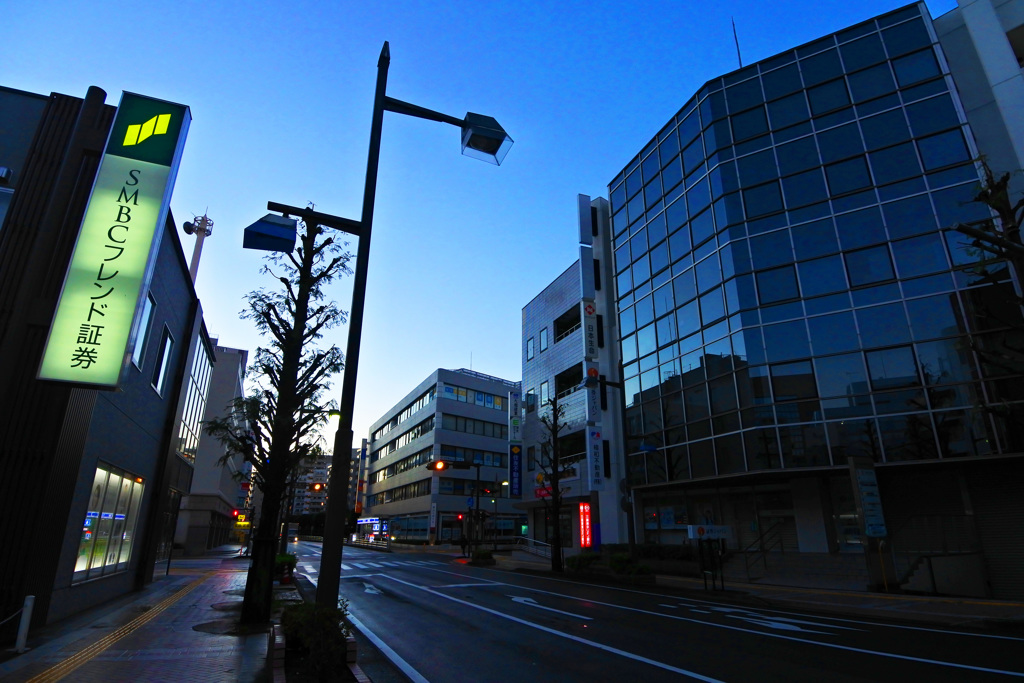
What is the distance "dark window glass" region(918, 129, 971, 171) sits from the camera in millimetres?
21484

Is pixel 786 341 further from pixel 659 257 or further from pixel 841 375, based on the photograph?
pixel 659 257

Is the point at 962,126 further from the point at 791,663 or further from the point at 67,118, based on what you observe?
the point at 67,118

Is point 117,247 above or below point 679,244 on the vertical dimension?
below

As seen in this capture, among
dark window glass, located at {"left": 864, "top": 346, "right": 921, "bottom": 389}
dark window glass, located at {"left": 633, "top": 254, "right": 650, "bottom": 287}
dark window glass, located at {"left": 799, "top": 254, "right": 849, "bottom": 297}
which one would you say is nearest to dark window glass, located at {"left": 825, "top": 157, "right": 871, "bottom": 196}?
dark window glass, located at {"left": 799, "top": 254, "right": 849, "bottom": 297}

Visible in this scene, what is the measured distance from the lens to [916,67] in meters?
23.5

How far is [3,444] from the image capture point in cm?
1020

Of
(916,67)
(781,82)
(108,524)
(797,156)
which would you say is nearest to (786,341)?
(797,156)

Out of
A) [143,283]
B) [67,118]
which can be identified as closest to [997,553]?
[143,283]

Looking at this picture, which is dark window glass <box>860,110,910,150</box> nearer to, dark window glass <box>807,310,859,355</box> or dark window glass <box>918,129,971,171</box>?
dark window glass <box>918,129,971,171</box>

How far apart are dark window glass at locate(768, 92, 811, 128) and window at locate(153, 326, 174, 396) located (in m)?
28.3

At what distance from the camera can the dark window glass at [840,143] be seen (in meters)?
24.0

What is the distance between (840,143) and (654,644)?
2384cm

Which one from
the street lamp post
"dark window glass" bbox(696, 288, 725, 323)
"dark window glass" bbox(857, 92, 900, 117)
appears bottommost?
the street lamp post

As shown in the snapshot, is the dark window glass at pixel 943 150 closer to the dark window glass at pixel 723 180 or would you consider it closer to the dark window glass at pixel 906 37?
the dark window glass at pixel 906 37
